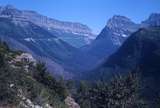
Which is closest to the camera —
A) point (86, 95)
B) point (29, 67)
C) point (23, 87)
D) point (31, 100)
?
point (31, 100)

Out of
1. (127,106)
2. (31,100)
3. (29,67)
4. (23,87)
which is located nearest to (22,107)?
(31,100)

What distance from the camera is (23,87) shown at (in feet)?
88.0

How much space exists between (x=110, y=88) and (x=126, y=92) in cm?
424

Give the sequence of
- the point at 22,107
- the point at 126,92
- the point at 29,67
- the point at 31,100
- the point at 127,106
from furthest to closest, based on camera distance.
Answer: the point at 126,92, the point at 127,106, the point at 29,67, the point at 31,100, the point at 22,107

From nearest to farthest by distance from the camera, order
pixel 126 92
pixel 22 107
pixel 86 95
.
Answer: pixel 22 107 → pixel 126 92 → pixel 86 95

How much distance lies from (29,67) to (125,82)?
1670 inches

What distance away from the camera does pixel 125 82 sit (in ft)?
306

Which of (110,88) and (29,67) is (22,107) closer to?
(29,67)

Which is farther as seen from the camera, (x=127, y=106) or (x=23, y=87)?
(x=127, y=106)

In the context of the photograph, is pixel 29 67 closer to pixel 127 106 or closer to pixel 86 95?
pixel 127 106

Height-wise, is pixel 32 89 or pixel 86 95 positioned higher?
pixel 32 89

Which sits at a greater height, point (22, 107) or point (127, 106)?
point (22, 107)

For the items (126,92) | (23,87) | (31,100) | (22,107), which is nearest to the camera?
(22,107)

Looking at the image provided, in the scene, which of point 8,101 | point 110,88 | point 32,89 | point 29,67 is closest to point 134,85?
point 110,88
